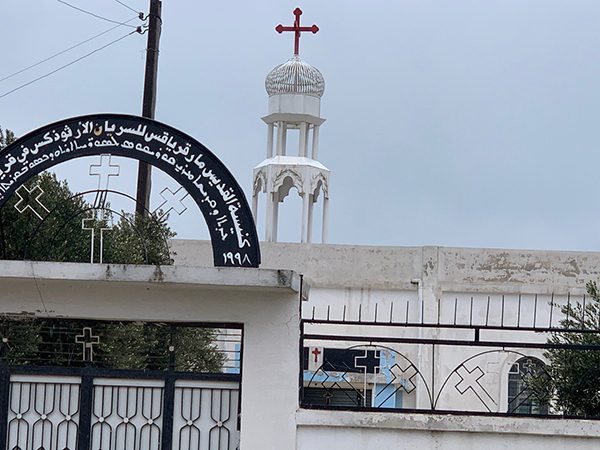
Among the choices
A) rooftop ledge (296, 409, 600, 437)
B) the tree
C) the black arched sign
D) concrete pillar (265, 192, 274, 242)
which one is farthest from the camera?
concrete pillar (265, 192, 274, 242)

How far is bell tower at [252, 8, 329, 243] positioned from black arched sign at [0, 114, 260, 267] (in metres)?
14.1

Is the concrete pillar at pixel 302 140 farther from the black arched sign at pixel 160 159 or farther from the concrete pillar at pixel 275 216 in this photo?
the black arched sign at pixel 160 159

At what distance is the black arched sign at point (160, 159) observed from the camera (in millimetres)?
7727

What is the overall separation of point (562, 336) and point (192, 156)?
4.67 m

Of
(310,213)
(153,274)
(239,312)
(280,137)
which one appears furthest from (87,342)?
(280,137)

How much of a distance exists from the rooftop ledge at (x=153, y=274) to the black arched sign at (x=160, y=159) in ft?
1.44

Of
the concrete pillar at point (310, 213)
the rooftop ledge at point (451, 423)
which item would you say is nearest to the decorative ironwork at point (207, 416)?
the rooftop ledge at point (451, 423)

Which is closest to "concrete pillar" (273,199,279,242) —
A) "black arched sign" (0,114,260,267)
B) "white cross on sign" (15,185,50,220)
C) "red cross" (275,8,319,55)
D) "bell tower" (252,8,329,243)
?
"bell tower" (252,8,329,243)

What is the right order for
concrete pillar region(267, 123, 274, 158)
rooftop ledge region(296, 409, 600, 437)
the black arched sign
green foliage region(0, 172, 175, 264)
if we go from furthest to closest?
concrete pillar region(267, 123, 274, 158) < green foliage region(0, 172, 175, 264) < the black arched sign < rooftop ledge region(296, 409, 600, 437)

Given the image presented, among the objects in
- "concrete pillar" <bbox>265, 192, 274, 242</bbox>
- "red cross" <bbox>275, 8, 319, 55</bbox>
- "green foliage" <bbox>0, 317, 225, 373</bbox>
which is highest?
"red cross" <bbox>275, 8, 319, 55</bbox>

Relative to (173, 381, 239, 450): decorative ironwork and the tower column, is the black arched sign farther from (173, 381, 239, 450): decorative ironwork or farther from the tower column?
the tower column

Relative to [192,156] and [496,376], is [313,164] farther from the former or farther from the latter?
[192,156]

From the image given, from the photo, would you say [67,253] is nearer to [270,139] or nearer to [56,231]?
[56,231]

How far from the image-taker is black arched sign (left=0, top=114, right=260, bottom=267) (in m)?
7.73
